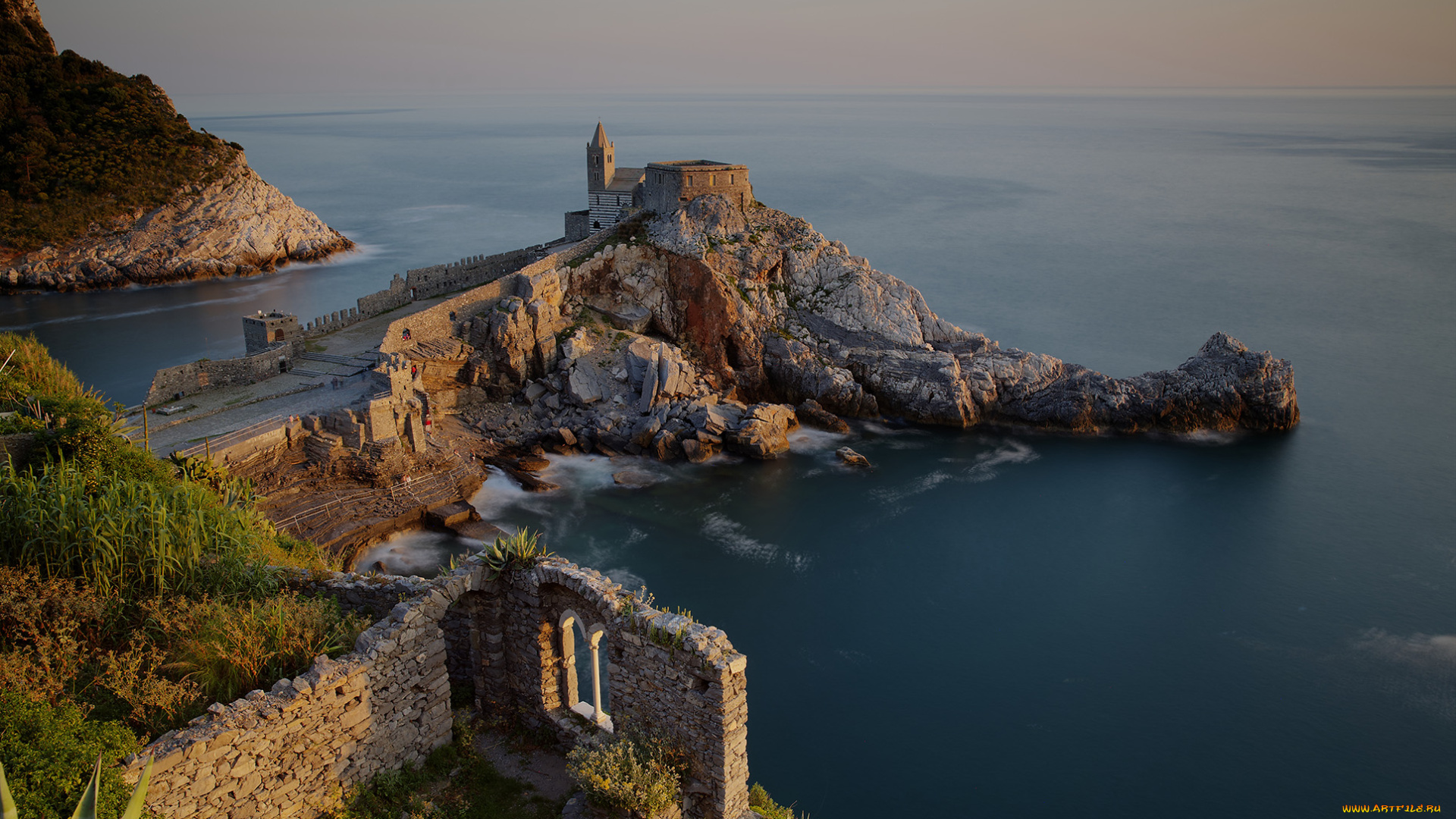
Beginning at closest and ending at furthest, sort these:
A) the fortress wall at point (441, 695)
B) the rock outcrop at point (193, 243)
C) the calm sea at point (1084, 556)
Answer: the fortress wall at point (441, 695) < the calm sea at point (1084, 556) < the rock outcrop at point (193, 243)

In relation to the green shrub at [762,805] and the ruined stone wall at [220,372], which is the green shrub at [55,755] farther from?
the ruined stone wall at [220,372]

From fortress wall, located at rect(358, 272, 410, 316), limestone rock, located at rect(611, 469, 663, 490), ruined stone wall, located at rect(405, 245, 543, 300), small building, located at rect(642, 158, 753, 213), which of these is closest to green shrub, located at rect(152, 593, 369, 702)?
limestone rock, located at rect(611, 469, 663, 490)

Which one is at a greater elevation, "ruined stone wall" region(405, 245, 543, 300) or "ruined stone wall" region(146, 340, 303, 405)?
"ruined stone wall" region(405, 245, 543, 300)

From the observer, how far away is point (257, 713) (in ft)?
30.5

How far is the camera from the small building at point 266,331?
3120 centimetres

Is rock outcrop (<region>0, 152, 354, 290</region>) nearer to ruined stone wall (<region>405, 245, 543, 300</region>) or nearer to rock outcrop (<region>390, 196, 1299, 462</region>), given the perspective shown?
ruined stone wall (<region>405, 245, 543, 300</region>)

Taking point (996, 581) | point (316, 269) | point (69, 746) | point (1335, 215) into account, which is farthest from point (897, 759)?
point (1335, 215)

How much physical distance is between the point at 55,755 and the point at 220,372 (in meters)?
24.3

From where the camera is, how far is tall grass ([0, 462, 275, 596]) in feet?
39.2

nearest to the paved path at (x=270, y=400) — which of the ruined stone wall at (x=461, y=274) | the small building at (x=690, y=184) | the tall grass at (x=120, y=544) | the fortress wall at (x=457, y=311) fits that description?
the fortress wall at (x=457, y=311)

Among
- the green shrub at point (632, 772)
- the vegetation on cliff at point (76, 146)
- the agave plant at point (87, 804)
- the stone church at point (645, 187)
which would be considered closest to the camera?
the agave plant at point (87, 804)

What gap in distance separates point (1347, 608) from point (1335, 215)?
73.5 meters

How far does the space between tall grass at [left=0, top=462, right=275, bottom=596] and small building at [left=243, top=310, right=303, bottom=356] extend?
1911 cm

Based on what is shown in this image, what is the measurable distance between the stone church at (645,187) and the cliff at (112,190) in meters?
29.2
